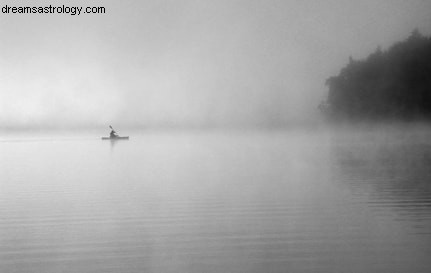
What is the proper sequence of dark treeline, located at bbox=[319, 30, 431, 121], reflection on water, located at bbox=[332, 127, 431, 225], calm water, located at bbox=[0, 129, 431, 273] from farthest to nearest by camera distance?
dark treeline, located at bbox=[319, 30, 431, 121] < reflection on water, located at bbox=[332, 127, 431, 225] < calm water, located at bbox=[0, 129, 431, 273]

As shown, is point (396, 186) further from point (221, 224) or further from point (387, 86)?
point (387, 86)

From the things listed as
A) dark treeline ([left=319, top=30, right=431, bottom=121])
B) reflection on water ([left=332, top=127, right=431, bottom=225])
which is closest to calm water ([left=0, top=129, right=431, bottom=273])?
reflection on water ([left=332, top=127, right=431, bottom=225])

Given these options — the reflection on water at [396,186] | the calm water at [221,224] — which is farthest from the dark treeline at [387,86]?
the calm water at [221,224]

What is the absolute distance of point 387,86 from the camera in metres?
103

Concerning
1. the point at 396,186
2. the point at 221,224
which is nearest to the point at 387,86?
the point at 396,186

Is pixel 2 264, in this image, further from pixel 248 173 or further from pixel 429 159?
pixel 429 159

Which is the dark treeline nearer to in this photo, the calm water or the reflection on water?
the reflection on water

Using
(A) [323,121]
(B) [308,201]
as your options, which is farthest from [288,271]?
(A) [323,121]

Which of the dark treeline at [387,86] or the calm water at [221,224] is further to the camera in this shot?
the dark treeline at [387,86]

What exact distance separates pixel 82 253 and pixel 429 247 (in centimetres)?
617

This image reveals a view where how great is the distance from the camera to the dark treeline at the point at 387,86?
317 feet

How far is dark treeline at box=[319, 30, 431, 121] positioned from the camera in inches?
3802

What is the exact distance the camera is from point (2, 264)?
7941 millimetres

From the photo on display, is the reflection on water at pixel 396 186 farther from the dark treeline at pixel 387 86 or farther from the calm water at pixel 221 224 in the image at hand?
the dark treeline at pixel 387 86
